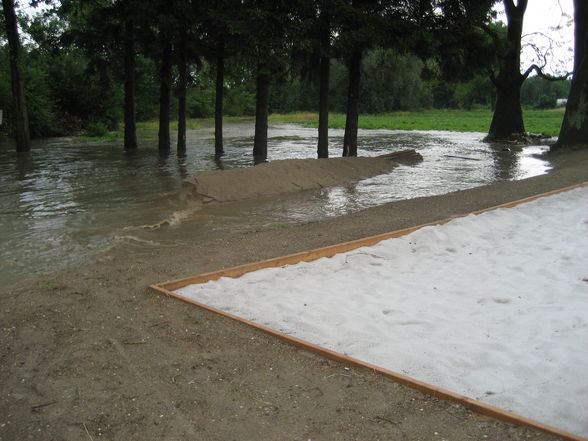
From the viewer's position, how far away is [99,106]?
42.0 metres

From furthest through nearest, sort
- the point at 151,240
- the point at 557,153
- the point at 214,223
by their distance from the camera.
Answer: the point at 557,153
the point at 214,223
the point at 151,240

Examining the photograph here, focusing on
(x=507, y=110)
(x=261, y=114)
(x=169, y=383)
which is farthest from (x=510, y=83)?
(x=169, y=383)

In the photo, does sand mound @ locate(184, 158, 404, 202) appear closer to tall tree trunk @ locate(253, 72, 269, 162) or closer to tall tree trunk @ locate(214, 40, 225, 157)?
tall tree trunk @ locate(253, 72, 269, 162)

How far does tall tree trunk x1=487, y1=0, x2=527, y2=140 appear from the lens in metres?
27.0

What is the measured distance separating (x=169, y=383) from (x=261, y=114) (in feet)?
54.6

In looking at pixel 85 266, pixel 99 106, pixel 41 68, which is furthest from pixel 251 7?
pixel 99 106

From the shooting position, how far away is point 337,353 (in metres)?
4.25

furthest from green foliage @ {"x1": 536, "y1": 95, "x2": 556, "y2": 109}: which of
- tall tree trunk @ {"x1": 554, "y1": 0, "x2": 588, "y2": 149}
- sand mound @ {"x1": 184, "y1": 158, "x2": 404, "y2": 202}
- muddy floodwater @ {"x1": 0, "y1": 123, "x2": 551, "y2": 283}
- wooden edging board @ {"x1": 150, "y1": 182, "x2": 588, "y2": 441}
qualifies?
wooden edging board @ {"x1": 150, "y1": 182, "x2": 588, "y2": 441}

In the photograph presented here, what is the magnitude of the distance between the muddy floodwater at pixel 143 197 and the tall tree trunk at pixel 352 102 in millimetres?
1839

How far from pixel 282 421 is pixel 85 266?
15.1ft

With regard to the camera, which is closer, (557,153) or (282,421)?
(282,421)

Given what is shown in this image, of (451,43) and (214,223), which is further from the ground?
(451,43)

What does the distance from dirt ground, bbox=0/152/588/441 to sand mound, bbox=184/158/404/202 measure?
6.70 metres

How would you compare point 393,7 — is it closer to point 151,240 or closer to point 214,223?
point 214,223
